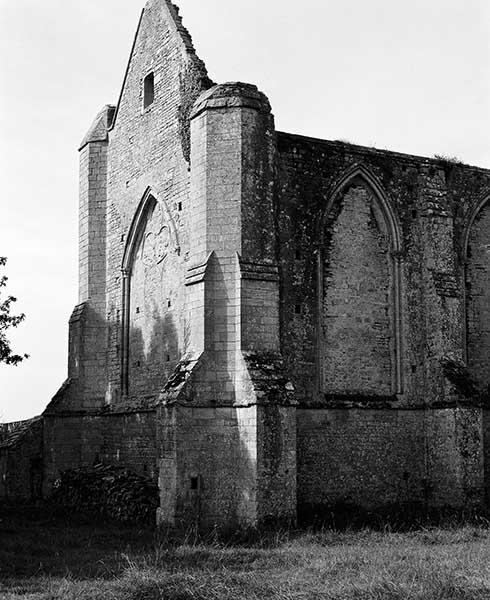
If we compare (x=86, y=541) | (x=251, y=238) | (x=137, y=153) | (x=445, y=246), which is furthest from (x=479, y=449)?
(x=137, y=153)

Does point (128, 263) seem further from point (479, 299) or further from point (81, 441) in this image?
point (479, 299)

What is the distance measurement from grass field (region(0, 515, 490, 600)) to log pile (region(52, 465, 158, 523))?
1.62 metres

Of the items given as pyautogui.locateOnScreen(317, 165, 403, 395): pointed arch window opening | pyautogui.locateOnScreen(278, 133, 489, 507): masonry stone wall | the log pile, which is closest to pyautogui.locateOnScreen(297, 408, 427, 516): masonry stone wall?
pyautogui.locateOnScreen(278, 133, 489, 507): masonry stone wall

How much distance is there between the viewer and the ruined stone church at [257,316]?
614 inches

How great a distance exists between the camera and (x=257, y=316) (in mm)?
15883

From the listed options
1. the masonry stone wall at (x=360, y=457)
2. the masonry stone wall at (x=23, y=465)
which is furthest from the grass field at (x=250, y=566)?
the masonry stone wall at (x=23, y=465)

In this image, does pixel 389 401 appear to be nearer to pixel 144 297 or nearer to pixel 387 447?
pixel 387 447

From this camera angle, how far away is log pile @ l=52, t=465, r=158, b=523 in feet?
55.6

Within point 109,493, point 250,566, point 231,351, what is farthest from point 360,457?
point 250,566

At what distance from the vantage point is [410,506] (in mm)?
17781

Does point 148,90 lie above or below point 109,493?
above

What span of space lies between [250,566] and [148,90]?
12.3 metres

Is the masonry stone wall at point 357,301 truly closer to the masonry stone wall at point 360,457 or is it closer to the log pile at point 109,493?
the masonry stone wall at point 360,457

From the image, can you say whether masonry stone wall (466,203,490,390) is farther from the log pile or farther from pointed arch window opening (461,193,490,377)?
the log pile
